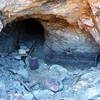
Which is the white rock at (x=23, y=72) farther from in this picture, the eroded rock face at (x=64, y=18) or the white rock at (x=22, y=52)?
the eroded rock face at (x=64, y=18)

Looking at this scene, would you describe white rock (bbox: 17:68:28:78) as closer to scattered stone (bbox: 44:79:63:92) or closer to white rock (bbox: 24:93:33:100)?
scattered stone (bbox: 44:79:63:92)

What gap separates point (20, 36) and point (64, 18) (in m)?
0.96

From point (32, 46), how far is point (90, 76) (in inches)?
37.7

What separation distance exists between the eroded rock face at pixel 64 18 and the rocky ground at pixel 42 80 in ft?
0.83

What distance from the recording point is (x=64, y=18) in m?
2.48

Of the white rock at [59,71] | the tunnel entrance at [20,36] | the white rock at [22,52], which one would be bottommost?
the white rock at [59,71]

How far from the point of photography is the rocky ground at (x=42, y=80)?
7.38 ft

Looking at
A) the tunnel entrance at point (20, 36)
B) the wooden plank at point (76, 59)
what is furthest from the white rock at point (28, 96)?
the tunnel entrance at point (20, 36)

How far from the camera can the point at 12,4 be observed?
2072 mm

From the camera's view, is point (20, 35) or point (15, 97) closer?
point (15, 97)

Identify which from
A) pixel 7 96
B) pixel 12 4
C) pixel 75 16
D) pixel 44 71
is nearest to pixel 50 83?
pixel 44 71

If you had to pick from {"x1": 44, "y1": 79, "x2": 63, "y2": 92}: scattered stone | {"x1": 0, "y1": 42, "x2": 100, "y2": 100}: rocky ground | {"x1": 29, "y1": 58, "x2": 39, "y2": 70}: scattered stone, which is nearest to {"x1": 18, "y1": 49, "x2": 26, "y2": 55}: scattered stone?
{"x1": 0, "y1": 42, "x2": 100, "y2": 100}: rocky ground

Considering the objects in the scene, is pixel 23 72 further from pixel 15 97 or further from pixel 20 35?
pixel 20 35

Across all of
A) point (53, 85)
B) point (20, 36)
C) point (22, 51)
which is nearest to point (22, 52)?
point (22, 51)
